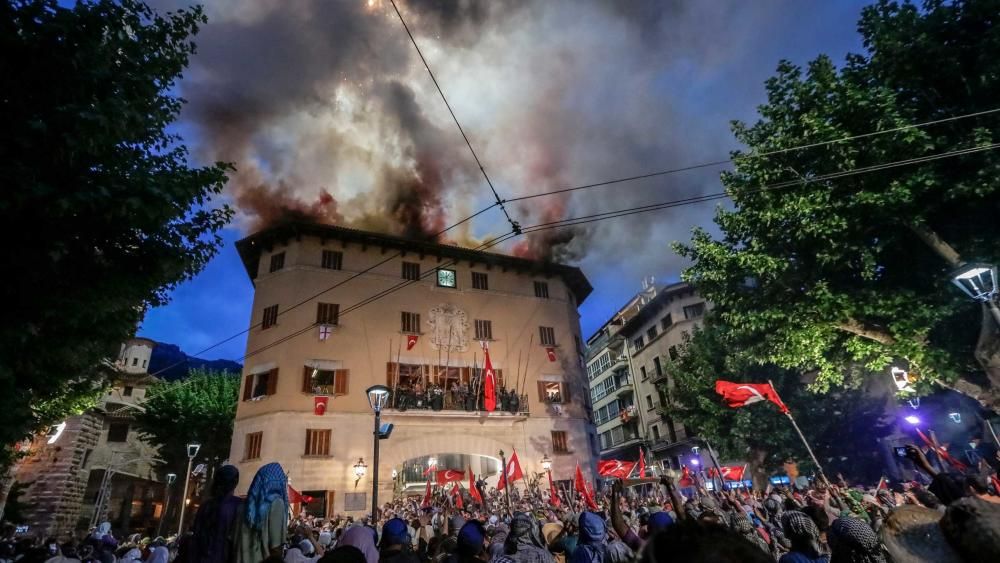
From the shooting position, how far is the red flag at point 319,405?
21.9 meters

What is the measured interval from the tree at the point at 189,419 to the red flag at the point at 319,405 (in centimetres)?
849

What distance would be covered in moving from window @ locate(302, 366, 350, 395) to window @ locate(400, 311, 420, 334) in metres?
3.84

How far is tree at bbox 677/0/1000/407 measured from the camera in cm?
998

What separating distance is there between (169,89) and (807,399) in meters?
27.4

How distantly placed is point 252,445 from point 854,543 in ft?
77.8

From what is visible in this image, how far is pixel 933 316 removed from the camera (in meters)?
10.7

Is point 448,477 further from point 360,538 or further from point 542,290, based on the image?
point 360,538

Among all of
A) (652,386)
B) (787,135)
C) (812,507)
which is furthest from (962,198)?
(652,386)

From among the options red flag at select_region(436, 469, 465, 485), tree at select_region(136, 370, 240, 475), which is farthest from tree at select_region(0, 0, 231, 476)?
tree at select_region(136, 370, 240, 475)

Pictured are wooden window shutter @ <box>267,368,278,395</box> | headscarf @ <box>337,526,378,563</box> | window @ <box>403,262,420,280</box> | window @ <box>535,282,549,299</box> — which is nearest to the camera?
headscarf @ <box>337,526,378,563</box>

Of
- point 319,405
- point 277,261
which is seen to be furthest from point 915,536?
point 277,261

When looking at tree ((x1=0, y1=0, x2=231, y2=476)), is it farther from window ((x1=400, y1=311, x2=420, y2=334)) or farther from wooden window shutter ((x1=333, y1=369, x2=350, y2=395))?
window ((x1=400, y1=311, x2=420, y2=334))

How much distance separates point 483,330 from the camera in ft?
90.9

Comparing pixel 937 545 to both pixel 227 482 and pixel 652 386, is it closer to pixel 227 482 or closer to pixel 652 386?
pixel 227 482
